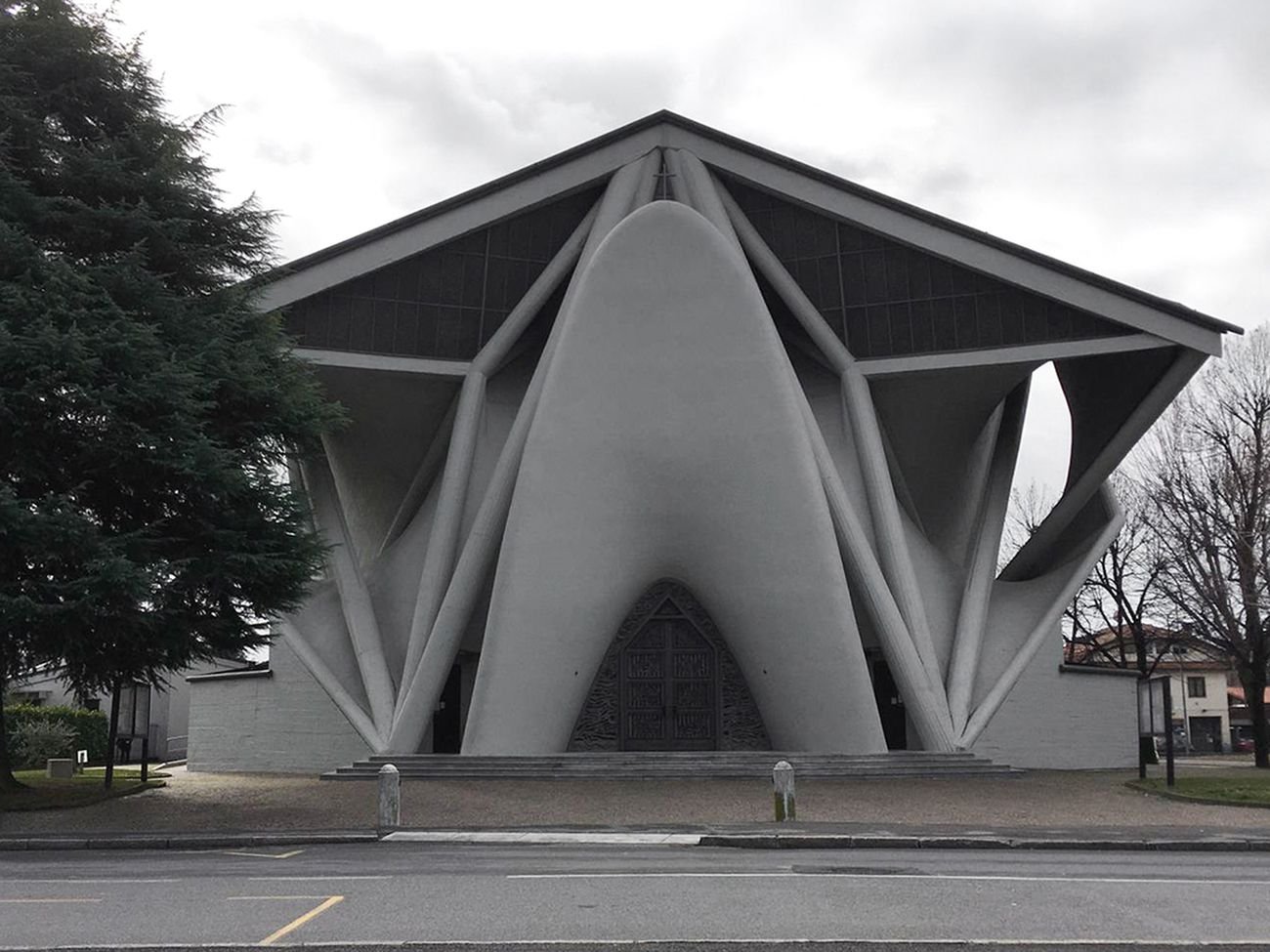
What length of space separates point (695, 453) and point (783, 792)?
468 inches

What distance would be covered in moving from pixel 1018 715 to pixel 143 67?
1036 inches

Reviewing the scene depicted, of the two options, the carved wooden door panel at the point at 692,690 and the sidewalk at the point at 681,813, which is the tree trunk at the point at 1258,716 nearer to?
the sidewalk at the point at 681,813

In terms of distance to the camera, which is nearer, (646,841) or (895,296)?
(646,841)

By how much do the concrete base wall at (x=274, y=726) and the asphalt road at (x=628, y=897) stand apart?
19.5 m

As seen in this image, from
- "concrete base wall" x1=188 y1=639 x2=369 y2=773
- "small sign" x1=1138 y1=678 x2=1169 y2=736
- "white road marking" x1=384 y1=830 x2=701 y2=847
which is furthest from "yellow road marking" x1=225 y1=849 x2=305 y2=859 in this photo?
"concrete base wall" x1=188 y1=639 x2=369 y2=773

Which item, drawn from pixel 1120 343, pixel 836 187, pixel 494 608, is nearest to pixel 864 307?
pixel 836 187

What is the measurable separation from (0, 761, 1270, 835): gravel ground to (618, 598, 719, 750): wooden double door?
17.9 ft

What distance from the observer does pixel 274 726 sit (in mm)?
32188

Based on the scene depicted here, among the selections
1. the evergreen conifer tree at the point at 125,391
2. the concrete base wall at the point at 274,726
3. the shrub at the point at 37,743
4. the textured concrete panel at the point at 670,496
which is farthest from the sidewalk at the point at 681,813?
the shrub at the point at 37,743

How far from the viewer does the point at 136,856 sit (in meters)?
12.5

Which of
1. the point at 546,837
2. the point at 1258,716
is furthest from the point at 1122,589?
the point at 546,837

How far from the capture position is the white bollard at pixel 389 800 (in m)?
14.7

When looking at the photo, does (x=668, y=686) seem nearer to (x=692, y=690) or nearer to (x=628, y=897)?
(x=692, y=690)

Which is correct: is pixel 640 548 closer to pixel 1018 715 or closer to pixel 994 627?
pixel 994 627
